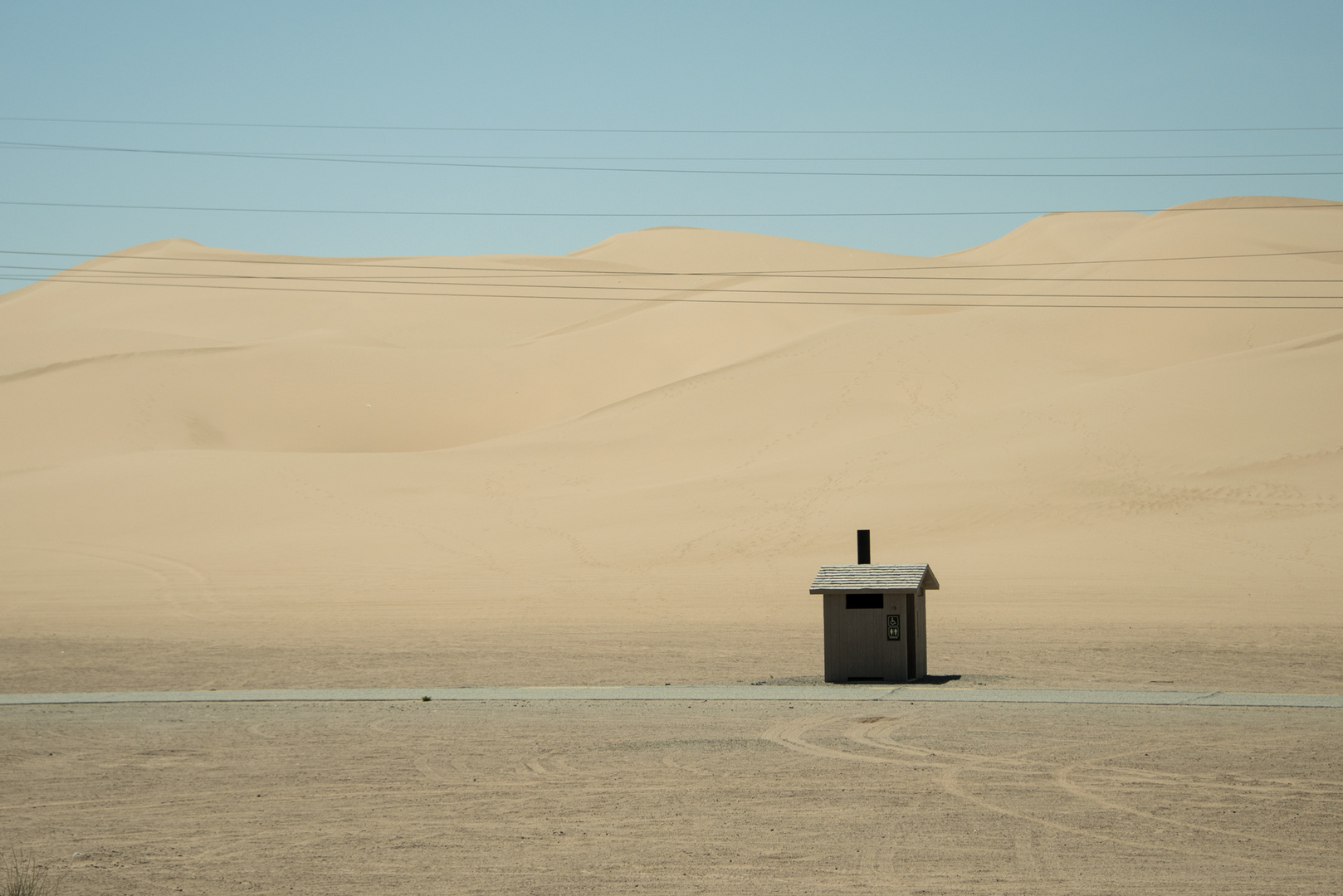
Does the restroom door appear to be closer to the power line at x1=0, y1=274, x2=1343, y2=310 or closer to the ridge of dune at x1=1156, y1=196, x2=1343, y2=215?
the power line at x1=0, y1=274, x2=1343, y2=310

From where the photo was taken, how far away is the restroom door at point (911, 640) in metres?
14.2

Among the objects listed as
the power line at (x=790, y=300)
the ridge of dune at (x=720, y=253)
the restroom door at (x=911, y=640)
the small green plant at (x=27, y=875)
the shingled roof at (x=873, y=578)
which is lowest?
the small green plant at (x=27, y=875)

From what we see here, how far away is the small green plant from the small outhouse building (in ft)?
28.8

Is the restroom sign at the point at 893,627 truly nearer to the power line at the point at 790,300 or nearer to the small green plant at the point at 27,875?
the small green plant at the point at 27,875

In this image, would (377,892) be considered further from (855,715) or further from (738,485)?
(738,485)

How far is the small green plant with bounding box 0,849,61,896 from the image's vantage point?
20.1 feet

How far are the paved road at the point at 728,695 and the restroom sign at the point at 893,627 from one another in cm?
71

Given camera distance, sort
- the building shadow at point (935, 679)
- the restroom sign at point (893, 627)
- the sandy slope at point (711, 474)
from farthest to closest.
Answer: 1. the sandy slope at point (711, 474)
2. the restroom sign at point (893, 627)
3. the building shadow at point (935, 679)

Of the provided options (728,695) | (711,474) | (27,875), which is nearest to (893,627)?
(728,695)

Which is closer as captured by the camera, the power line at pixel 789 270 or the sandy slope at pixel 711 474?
the sandy slope at pixel 711 474

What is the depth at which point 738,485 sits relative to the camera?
1379 inches

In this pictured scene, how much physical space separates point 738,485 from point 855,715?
918 inches

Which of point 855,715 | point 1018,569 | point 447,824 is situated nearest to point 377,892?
point 447,824

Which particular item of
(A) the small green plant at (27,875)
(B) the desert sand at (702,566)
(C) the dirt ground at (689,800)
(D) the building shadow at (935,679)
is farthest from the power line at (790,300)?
(A) the small green plant at (27,875)
